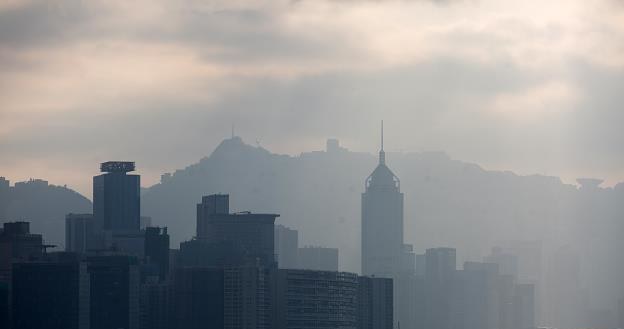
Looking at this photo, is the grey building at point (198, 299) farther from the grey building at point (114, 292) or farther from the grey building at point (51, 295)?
the grey building at point (51, 295)

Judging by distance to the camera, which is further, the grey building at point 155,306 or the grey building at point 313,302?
the grey building at point 155,306

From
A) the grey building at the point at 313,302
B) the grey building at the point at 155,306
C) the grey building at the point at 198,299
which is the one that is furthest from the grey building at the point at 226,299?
the grey building at the point at 313,302

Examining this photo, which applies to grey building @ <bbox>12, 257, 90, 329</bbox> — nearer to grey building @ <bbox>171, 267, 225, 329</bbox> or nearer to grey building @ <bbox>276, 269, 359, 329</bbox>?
grey building @ <bbox>171, 267, 225, 329</bbox>

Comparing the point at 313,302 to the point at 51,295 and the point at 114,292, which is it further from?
the point at 51,295

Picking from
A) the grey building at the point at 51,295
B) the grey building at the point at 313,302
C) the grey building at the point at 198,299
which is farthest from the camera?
the grey building at the point at 313,302

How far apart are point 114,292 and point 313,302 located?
19894mm

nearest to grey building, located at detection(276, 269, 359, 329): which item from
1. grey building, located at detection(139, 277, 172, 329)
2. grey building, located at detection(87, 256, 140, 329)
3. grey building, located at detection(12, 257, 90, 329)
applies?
grey building, located at detection(139, 277, 172, 329)

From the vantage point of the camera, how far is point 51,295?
6959 inches

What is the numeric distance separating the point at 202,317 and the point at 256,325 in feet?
19.1

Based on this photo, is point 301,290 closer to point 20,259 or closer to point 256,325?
point 256,325

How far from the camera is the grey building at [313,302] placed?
187m

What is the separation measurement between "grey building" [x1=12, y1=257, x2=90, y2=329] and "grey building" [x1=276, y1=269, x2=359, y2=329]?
65.7 ft

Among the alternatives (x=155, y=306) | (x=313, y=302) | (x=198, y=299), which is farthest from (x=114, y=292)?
(x=313, y=302)

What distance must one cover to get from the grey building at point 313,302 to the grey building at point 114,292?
14.9 meters
